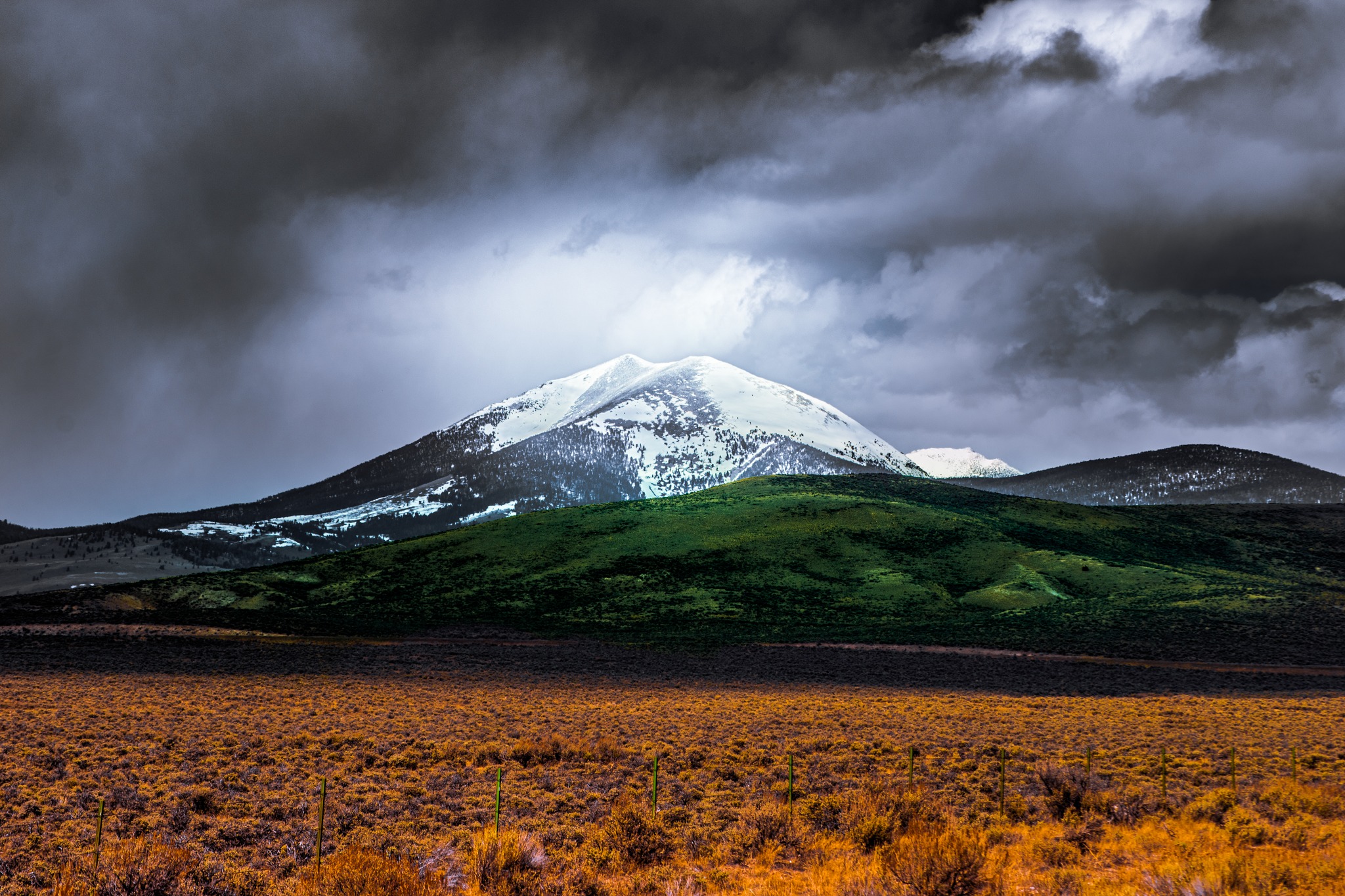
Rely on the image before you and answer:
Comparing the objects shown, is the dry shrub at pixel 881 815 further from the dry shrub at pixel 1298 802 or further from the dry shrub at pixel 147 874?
the dry shrub at pixel 147 874

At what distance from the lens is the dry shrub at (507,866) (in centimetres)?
1104

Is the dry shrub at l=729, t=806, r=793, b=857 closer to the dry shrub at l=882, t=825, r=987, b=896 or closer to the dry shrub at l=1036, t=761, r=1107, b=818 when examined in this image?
the dry shrub at l=882, t=825, r=987, b=896

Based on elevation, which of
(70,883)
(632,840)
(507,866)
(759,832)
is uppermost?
(70,883)

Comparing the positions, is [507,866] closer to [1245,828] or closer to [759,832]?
[759,832]

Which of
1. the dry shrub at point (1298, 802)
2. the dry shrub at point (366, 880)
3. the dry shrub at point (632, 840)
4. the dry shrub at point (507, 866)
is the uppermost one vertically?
the dry shrub at point (366, 880)

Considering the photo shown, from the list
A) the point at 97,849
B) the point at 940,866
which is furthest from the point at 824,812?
the point at 97,849

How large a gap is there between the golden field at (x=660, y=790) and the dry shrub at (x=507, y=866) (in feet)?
0.17

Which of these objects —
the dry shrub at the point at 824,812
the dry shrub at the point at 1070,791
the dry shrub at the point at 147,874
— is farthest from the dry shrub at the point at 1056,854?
the dry shrub at the point at 147,874

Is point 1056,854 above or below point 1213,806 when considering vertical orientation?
above

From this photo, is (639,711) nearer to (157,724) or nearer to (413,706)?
(413,706)

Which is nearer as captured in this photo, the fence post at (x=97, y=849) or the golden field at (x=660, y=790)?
the fence post at (x=97, y=849)

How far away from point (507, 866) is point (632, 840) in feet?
7.97

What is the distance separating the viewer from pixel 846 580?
8412cm

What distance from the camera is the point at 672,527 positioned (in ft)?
356
